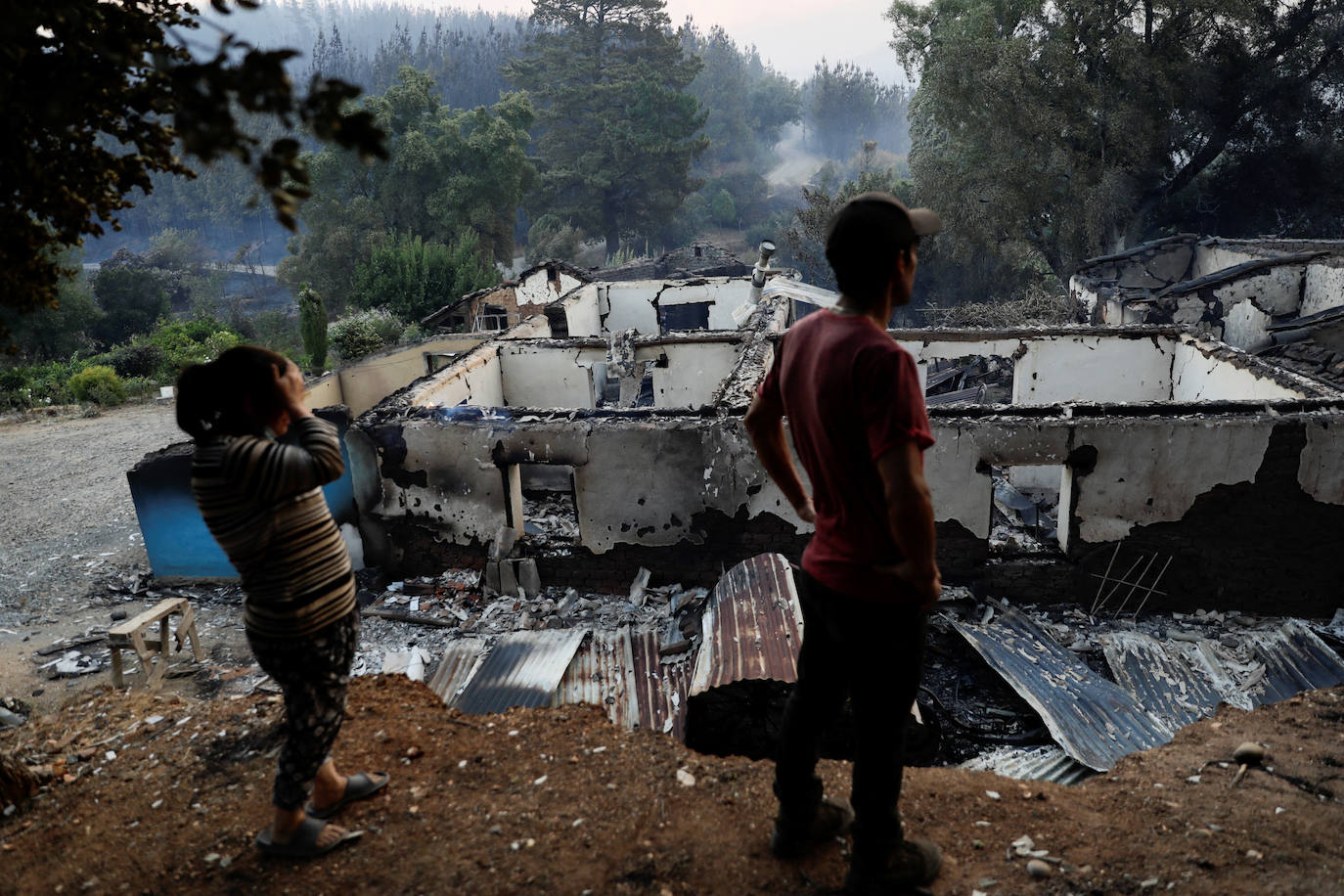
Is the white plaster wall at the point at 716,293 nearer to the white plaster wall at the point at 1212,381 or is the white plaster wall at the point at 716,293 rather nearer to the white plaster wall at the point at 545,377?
Answer: the white plaster wall at the point at 545,377

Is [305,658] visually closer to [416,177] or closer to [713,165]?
[416,177]

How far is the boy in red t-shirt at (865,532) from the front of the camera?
80.0 inches

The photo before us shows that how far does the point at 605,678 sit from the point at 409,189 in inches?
1346

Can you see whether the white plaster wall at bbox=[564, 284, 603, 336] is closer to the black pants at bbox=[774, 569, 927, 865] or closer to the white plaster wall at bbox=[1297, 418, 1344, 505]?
the white plaster wall at bbox=[1297, 418, 1344, 505]

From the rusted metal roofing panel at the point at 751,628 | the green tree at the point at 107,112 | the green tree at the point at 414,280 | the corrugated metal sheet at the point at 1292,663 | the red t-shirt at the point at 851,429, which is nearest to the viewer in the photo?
the green tree at the point at 107,112

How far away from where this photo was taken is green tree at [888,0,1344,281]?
23406 mm

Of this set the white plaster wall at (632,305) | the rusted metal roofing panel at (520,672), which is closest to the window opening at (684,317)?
the white plaster wall at (632,305)

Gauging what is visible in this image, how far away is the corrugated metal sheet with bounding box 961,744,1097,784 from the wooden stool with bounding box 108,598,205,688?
237 inches

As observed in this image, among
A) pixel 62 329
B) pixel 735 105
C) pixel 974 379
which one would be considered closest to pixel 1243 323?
pixel 974 379

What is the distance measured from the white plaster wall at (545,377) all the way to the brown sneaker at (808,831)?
33.0 feet

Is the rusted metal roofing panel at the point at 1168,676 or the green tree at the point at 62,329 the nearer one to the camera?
the rusted metal roofing panel at the point at 1168,676

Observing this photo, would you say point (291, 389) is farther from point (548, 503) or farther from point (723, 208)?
point (723, 208)

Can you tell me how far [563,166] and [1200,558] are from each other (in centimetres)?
3962

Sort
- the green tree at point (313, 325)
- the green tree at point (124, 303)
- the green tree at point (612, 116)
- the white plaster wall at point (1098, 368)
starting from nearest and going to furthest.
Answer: the white plaster wall at point (1098, 368) → the green tree at point (313, 325) → the green tree at point (124, 303) → the green tree at point (612, 116)
